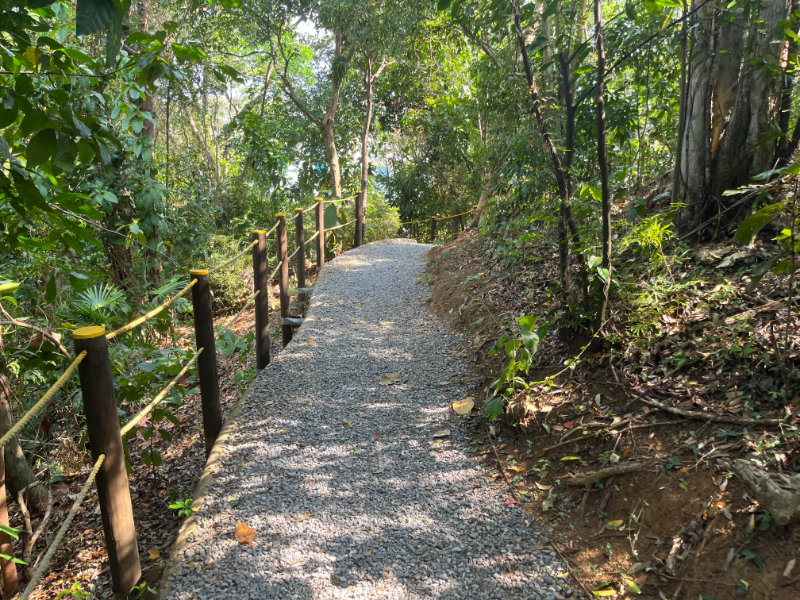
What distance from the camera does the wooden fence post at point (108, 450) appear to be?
205 centimetres

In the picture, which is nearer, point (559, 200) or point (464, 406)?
point (559, 200)

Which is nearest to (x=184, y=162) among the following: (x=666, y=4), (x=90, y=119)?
(x=90, y=119)

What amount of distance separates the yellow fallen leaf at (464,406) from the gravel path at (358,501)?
0.09 metres

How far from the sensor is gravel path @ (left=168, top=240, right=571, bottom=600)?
226 cm

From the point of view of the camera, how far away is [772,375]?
252 cm

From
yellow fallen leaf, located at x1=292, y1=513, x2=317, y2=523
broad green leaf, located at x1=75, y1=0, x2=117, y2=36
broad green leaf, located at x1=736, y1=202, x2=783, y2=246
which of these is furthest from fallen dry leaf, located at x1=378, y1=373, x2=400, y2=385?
broad green leaf, located at x1=75, y1=0, x2=117, y2=36

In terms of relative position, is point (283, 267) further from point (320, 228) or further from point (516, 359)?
point (516, 359)

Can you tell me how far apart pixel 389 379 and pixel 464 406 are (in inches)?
31.0

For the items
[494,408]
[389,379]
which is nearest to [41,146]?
[494,408]

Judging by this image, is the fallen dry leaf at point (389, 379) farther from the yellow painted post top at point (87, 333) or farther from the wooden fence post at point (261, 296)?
the yellow painted post top at point (87, 333)

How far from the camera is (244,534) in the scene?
8.30 feet

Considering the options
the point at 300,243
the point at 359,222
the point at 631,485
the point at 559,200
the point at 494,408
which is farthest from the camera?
the point at 359,222

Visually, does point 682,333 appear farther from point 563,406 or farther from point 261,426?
point 261,426

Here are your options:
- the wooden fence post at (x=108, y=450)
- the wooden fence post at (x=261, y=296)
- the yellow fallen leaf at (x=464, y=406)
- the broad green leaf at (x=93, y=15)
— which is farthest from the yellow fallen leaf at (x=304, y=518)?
the broad green leaf at (x=93, y=15)
